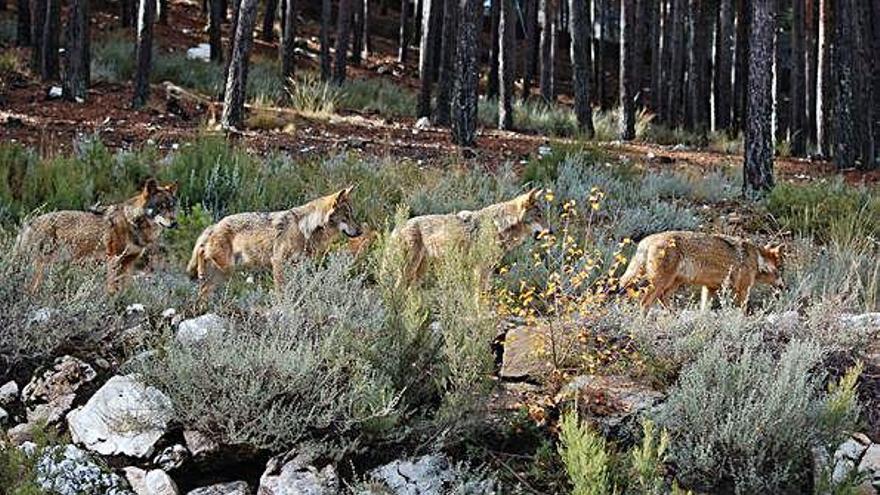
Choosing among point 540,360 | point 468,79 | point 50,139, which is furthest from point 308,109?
point 540,360

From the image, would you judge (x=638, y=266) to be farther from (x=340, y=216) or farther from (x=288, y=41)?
(x=288, y=41)

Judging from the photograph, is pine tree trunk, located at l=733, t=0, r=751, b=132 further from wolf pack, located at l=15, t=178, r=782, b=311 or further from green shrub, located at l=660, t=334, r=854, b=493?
green shrub, located at l=660, t=334, r=854, b=493

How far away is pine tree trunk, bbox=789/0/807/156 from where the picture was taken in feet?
85.8

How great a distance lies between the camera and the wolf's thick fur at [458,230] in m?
6.75

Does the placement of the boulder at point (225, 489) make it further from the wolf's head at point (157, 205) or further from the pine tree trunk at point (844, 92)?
the pine tree trunk at point (844, 92)

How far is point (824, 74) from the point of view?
20.8 meters

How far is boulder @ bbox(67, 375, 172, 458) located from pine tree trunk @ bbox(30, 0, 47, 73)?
18.4 meters

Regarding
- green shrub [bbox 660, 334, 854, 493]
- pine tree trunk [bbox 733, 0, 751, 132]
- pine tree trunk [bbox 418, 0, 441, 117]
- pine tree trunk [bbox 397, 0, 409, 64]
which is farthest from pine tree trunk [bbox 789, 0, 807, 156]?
green shrub [bbox 660, 334, 854, 493]

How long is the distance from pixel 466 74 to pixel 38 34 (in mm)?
11253

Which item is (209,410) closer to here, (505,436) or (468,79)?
(505,436)

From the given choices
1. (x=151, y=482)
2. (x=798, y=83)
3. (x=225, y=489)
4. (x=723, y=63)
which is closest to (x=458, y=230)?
(x=225, y=489)

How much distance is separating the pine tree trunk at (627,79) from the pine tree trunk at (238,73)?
9657mm

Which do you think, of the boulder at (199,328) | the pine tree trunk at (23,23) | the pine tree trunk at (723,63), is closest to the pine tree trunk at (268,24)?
the pine tree trunk at (23,23)

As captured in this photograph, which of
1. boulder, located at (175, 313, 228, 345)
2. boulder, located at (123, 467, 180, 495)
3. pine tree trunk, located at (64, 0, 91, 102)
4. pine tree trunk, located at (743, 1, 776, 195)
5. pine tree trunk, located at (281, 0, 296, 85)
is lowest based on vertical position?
boulder, located at (123, 467, 180, 495)
